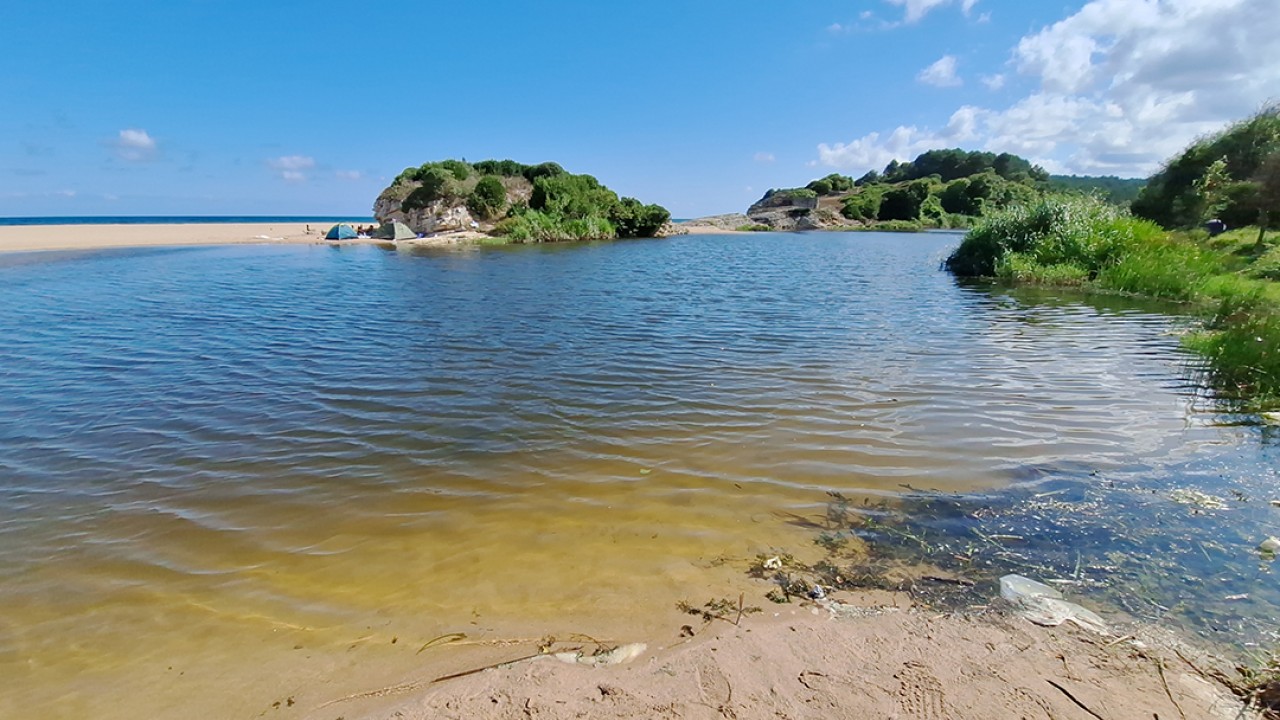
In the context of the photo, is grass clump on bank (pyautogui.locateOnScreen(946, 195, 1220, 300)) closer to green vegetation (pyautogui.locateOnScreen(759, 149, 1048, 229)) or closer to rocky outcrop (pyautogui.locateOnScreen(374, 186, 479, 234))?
rocky outcrop (pyautogui.locateOnScreen(374, 186, 479, 234))

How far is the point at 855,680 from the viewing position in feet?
10.1

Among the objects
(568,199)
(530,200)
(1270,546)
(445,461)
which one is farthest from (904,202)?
(445,461)

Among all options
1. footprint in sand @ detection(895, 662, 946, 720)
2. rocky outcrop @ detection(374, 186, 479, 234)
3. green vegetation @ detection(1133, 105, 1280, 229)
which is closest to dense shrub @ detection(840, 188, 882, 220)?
green vegetation @ detection(1133, 105, 1280, 229)

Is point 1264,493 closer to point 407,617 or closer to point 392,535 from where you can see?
point 407,617

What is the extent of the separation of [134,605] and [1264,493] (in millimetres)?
9659

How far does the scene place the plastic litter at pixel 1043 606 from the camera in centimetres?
354

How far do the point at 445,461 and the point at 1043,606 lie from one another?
574 cm

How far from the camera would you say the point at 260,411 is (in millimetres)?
8312

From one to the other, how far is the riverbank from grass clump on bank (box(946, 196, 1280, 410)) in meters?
7.75

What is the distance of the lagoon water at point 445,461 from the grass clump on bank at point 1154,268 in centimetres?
92

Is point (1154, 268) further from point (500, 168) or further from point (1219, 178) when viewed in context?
point (500, 168)

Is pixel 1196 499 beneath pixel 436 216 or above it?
beneath

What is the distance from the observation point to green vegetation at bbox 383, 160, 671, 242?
55.0 meters

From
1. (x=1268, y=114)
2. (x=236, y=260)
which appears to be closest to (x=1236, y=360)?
(x=1268, y=114)
